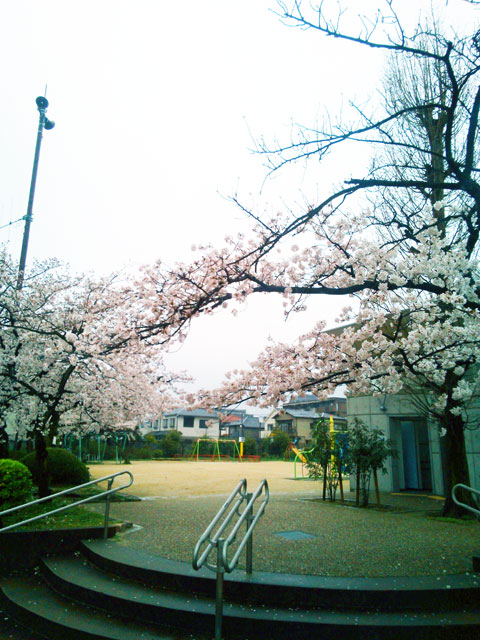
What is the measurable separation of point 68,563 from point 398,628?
406 cm

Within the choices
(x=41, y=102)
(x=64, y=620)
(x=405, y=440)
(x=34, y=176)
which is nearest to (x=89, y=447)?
(x=34, y=176)

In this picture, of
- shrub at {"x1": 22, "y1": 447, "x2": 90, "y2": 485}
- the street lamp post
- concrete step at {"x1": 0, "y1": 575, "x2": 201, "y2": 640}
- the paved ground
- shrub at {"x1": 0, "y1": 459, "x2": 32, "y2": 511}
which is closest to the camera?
concrete step at {"x1": 0, "y1": 575, "x2": 201, "y2": 640}

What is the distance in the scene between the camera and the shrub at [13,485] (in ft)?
21.8

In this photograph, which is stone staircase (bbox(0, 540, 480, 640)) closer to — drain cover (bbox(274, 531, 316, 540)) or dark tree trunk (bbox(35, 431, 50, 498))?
drain cover (bbox(274, 531, 316, 540))

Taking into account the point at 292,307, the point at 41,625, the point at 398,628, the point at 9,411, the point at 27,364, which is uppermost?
the point at 292,307

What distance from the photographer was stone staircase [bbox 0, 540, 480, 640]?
3.91 m

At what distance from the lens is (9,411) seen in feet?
35.7

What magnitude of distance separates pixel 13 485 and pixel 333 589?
16.2ft

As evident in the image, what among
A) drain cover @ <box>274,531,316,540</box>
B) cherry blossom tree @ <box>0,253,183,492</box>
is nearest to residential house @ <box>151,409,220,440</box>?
cherry blossom tree @ <box>0,253,183,492</box>

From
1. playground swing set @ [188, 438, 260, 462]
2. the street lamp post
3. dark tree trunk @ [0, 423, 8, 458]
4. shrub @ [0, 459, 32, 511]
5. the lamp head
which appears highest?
the lamp head

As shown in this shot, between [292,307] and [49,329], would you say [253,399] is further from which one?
[49,329]

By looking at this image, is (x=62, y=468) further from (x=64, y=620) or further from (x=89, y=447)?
(x=89, y=447)

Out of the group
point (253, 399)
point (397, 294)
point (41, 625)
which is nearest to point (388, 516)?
point (253, 399)

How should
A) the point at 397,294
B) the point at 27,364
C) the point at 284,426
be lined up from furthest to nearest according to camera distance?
1. the point at 284,426
2. the point at 27,364
3. the point at 397,294
